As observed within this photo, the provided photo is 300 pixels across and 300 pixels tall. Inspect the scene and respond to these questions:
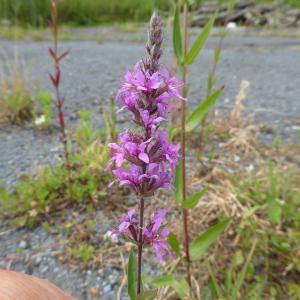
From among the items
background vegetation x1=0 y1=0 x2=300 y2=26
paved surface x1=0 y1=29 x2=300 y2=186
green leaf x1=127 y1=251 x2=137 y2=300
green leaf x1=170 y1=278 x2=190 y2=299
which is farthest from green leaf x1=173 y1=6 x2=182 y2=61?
background vegetation x1=0 y1=0 x2=300 y2=26

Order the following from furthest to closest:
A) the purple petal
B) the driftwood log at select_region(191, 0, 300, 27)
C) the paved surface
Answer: the driftwood log at select_region(191, 0, 300, 27), the paved surface, the purple petal

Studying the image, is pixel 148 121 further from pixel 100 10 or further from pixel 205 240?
pixel 100 10

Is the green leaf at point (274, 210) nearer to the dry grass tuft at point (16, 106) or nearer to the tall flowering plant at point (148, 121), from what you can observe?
the tall flowering plant at point (148, 121)

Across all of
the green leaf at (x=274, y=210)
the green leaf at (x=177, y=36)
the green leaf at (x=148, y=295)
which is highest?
the green leaf at (x=177, y=36)

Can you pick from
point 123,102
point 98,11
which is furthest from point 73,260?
point 98,11

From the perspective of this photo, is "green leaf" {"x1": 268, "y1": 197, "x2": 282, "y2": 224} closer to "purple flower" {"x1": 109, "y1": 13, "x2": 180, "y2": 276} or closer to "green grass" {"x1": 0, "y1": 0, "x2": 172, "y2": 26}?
"purple flower" {"x1": 109, "y1": 13, "x2": 180, "y2": 276}

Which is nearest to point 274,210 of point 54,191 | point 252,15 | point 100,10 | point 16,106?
point 54,191

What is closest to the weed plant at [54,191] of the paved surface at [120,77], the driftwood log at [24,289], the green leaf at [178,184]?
the paved surface at [120,77]
